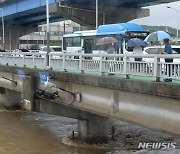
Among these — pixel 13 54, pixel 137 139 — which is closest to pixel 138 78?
pixel 137 139

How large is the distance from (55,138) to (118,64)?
8.83m

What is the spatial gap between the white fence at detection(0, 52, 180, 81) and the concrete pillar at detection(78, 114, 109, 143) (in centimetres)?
310

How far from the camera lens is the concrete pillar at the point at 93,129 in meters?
16.8

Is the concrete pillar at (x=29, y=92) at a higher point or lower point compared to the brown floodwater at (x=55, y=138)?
higher

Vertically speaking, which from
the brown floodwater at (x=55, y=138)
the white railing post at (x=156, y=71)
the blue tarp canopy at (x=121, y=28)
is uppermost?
the blue tarp canopy at (x=121, y=28)

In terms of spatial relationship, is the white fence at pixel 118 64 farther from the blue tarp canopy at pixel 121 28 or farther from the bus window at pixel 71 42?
the bus window at pixel 71 42

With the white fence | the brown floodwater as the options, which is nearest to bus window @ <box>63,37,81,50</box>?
the brown floodwater

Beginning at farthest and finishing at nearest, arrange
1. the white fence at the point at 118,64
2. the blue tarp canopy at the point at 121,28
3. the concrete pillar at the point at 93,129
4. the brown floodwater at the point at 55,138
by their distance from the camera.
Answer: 1. the blue tarp canopy at the point at 121,28
2. the concrete pillar at the point at 93,129
3. the brown floodwater at the point at 55,138
4. the white fence at the point at 118,64

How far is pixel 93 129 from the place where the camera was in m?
16.8

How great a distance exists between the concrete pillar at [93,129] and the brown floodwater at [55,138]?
1.13 ft

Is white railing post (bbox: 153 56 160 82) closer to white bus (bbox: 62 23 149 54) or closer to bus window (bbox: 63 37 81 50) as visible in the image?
white bus (bbox: 62 23 149 54)

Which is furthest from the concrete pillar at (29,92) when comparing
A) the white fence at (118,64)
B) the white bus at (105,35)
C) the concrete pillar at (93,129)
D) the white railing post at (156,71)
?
the white railing post at (156,71)

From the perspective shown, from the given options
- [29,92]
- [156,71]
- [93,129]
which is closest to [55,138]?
[93,129]

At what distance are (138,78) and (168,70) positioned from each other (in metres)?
1.30
